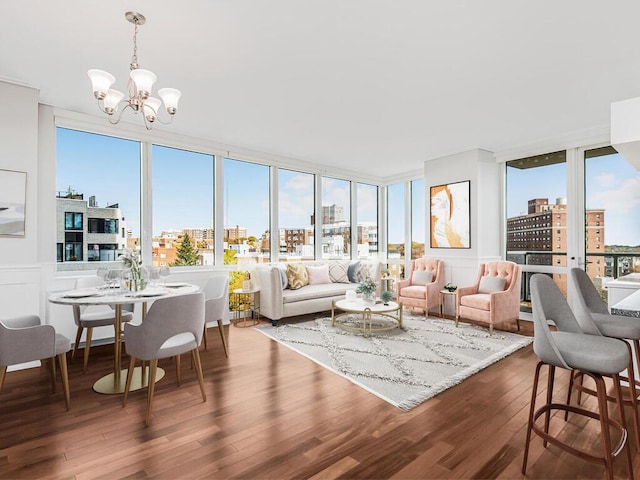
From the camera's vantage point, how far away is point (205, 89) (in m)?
3.48

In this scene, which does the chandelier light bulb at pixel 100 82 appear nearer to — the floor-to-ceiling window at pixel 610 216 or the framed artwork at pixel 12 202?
the framed artwork at pixel 12 202

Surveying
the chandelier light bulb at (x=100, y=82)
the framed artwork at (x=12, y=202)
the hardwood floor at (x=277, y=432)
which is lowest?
the hardwood floor at (x=277, y=432)

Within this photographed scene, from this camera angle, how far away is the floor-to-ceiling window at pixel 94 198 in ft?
13.6

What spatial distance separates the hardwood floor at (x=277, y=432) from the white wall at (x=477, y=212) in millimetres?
2669

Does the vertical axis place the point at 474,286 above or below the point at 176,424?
above

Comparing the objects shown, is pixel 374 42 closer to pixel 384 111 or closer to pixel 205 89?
pixel 384 111

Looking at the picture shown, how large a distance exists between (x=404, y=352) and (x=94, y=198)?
13.9 ft

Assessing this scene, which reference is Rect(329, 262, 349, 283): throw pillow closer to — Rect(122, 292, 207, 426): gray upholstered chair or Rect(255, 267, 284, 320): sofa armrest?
Rect(255, 267, 284, 320): sofa armrest

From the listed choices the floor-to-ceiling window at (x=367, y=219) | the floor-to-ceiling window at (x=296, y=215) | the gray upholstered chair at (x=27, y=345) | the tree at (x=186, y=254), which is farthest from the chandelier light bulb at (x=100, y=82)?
the floor-to-ceiling window at (x=367, y=219)

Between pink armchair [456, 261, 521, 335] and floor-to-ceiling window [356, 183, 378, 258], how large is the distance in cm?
279

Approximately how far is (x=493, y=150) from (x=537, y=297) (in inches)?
175

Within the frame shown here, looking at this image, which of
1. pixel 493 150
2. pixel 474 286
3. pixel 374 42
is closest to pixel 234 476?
pixel 374 42

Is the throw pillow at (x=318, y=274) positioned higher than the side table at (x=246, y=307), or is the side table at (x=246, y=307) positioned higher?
the throw pillow at (x=318, y=274)

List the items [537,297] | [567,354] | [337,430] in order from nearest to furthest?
[567,354] → [537,297] → [337,430]
